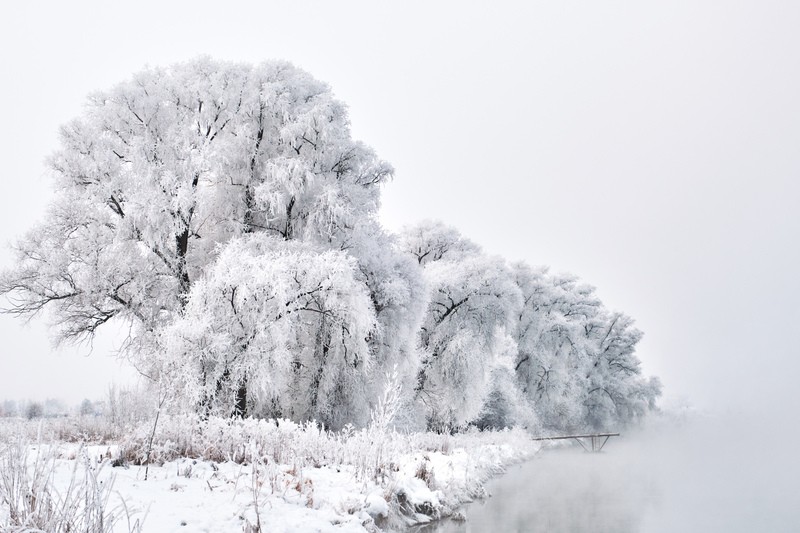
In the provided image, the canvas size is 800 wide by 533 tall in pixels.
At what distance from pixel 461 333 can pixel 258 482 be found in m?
17.2

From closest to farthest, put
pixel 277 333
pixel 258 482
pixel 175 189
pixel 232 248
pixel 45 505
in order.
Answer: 1. pixel 45 505
2. pixel 258 482
3. pixel 277 333
4. pixel 232 248
5. pixel 175 189

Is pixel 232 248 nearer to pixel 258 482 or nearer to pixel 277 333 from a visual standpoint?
pixel 277 333

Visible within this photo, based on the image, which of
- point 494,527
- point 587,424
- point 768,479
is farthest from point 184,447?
point 587,424

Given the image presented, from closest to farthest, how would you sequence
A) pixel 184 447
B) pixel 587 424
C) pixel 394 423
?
pixel 184 447 → pixel 394 423 → pixel 587 424

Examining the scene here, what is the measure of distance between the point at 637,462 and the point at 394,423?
362 inches

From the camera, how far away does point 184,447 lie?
7.76m

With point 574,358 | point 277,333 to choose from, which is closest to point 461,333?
point 277,333

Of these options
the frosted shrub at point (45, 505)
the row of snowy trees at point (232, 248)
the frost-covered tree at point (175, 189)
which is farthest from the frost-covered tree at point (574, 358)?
the frosted shrub at point (45, 505)

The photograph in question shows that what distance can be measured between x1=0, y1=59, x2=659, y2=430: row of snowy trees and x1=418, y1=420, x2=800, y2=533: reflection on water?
580 centimetres

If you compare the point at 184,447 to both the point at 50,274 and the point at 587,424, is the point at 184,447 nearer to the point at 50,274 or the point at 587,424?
the point at 50,274

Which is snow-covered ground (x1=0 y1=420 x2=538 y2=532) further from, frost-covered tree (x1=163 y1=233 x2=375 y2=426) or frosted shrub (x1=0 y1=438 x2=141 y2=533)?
frost-covered tree (x1=163 y1=233 x2=375 y2=426)

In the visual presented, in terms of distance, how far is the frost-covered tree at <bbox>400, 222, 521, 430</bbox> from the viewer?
22344 millimetres

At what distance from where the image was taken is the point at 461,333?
888 inches

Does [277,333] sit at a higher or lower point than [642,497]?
higher
